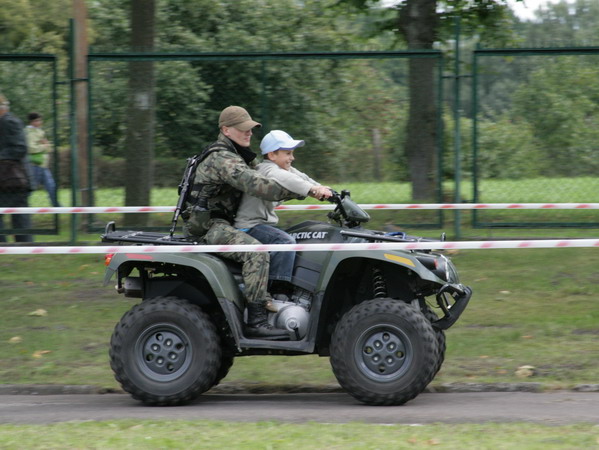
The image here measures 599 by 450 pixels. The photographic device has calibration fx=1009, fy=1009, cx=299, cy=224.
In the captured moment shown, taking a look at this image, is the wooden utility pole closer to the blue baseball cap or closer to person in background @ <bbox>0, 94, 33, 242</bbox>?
person in background @ <bbox>0, 94, 33, 242</bbox>

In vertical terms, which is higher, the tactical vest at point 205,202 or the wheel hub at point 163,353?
the tactical vest at point 205,202

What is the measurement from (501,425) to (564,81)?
7.11 m

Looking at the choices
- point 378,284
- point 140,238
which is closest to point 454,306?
point 378,284

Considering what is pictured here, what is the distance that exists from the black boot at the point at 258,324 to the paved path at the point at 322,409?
46 centimetres

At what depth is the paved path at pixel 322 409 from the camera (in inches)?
233

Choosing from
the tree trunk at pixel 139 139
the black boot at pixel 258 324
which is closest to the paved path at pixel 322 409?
the black boot at pixel 258 324

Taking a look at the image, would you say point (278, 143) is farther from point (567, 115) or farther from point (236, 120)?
point (567, 115)

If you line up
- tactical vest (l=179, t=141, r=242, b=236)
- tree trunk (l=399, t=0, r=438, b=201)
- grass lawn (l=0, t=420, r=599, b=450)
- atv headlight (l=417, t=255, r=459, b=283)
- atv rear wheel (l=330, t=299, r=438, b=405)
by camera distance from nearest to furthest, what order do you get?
1. grass lawn (l=0, t=420, r=599, b=450)
2. atv rear wheel (l=330, t=299, r=438, b=405)
3. atv headlight (l=417, t=255, r=459, b=283)
4. tactical vest (l=179, t=141, r=242, b=236)
5. tree trunk (l=399, t=0, r=438, b=201)

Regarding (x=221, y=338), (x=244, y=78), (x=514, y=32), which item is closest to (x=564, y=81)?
(x=244, y=78)

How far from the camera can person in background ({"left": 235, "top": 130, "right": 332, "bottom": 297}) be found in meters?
6.38

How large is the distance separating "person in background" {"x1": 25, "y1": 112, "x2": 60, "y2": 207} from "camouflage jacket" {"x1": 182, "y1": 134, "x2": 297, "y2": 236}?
18.0 feet

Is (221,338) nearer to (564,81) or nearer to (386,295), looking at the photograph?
(386,295)

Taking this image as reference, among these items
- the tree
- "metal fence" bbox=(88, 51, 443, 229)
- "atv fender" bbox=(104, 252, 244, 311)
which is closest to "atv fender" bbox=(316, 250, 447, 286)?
"atv fender" bbox=(104, 252, 244, 311)

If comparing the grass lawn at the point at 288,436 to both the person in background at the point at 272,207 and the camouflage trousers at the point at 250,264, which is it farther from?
the person in background at the point at 272,207
